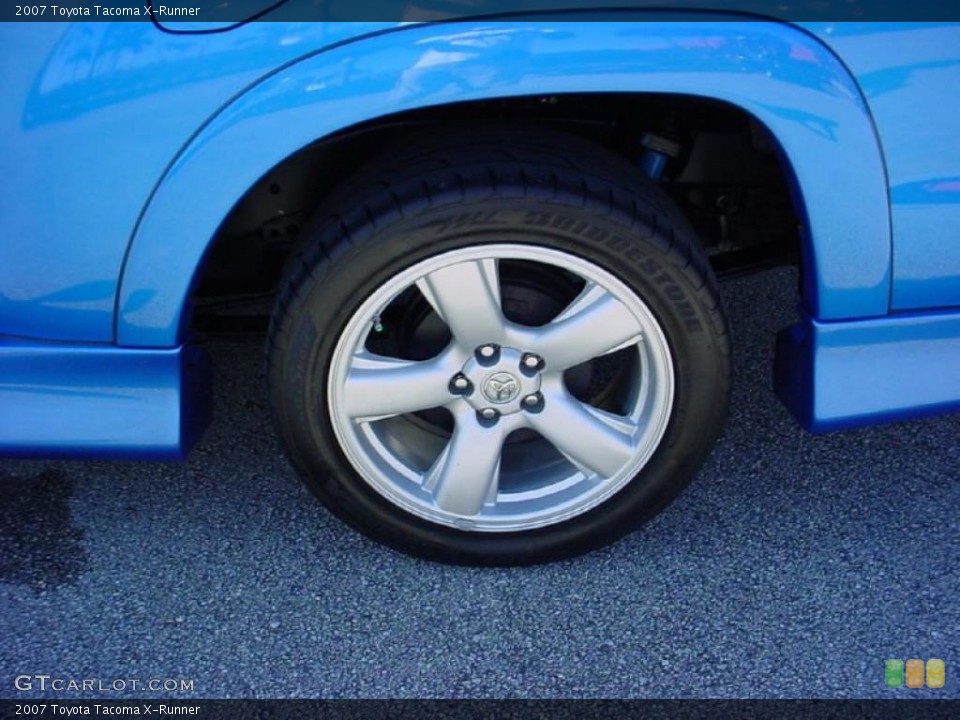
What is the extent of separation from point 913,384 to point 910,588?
15.6 inches

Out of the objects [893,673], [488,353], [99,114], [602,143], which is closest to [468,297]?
[488,353]

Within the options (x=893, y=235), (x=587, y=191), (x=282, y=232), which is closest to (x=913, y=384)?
(x=893, y=235)

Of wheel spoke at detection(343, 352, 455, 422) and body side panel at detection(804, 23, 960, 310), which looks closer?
body side panel at detection(804, 23, 960, 310)

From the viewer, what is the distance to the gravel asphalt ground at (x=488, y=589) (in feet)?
6.57

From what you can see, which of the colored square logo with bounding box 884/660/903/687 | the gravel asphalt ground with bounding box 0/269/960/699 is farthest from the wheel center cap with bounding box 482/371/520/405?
the colored square logo with bounding box 884/660/903/687

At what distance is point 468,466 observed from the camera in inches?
83.4

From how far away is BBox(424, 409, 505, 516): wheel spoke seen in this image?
2.11 meters

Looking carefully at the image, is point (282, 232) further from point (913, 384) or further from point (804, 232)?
point (913, 384)

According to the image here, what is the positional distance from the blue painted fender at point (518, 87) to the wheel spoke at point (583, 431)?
1.77ft

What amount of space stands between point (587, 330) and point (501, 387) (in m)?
0.18

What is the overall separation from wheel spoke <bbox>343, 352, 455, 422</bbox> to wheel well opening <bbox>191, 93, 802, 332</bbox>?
0.87ft

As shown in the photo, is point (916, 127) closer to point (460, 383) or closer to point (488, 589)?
point (460, 383)

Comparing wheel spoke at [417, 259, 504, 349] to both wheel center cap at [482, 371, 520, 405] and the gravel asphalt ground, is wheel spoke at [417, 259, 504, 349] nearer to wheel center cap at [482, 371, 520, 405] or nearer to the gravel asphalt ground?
wheel center cap at [482, 371, 520, 405]

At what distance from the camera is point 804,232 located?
1.98m
